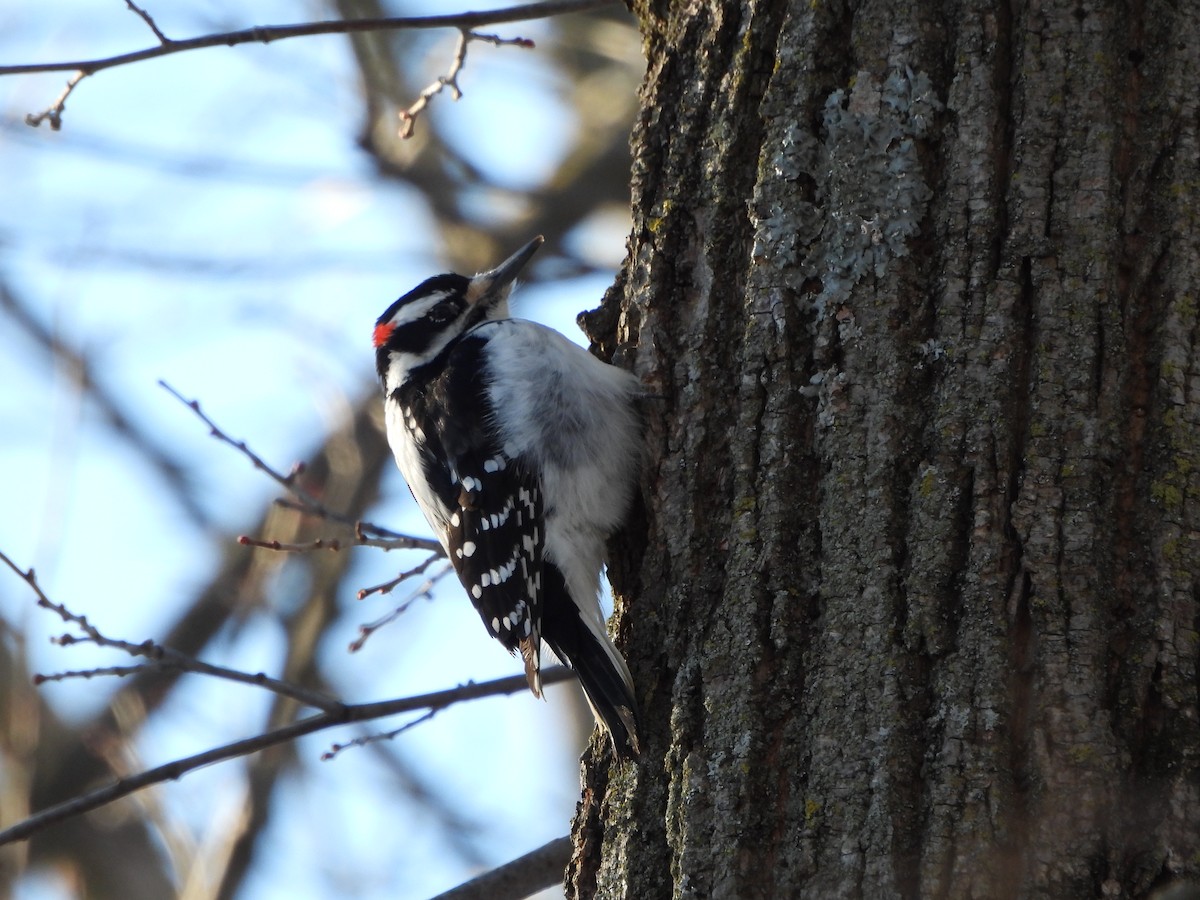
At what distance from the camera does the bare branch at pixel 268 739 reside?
9.07 feet

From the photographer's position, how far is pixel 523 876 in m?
2.81

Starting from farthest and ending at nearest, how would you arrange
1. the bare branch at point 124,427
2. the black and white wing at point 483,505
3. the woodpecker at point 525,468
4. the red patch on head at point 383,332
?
the bare branch at point 124,427, the red patch on head at point 383,332, the black and white wing at point 483,505, the woodpecker at point 525,468

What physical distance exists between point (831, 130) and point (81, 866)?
22.9ft

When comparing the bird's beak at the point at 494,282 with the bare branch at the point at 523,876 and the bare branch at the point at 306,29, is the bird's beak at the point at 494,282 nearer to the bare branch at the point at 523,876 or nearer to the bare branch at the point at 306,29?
the bare branch at the point at 306,29

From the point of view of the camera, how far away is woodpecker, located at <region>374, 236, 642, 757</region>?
10.9 feet

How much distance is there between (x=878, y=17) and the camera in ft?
8.25

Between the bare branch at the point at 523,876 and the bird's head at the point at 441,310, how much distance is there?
195 cm

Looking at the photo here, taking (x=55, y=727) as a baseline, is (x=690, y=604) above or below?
below

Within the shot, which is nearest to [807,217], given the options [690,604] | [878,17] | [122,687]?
[878,17]

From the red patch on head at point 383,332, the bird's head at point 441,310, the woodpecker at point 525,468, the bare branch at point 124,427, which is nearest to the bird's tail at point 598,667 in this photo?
the woodpecker at point 525,468

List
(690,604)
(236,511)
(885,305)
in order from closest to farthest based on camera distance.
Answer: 1. (885,305)
2. (690,604)
3. (236,511)

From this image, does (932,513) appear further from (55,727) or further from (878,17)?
(55,727)

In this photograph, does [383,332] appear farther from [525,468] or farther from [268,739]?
[268,739]

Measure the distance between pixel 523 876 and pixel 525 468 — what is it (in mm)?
1261
